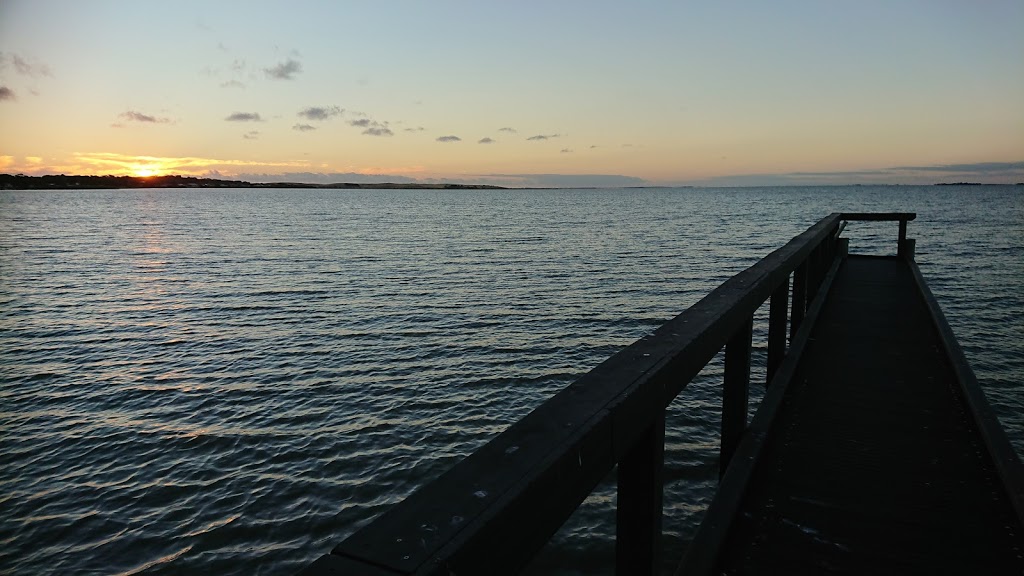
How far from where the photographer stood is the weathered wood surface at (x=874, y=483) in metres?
2.95

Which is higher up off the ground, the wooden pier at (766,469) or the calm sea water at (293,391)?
the wooden pier at (766,469)

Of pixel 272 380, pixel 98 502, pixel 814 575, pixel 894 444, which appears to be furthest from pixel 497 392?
pixel 814 575

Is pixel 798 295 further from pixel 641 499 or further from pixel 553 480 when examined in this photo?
pixel 553 480

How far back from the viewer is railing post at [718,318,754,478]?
3.65 m

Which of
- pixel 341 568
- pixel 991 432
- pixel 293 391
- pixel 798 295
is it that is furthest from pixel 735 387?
pixel 293 391

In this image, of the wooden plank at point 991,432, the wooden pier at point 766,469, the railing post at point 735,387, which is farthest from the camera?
the railing post at point 735,387

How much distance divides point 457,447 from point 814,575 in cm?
600

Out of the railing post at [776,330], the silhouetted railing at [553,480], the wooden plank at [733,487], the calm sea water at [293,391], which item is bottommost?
the calm sea water at [293,391]

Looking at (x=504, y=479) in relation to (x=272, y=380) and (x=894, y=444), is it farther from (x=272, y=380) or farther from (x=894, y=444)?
(x=272, y=380)

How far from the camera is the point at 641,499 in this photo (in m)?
2.07

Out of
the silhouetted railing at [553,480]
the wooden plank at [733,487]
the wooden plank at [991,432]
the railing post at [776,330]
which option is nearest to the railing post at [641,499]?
the silhouetted railing at [553,480]

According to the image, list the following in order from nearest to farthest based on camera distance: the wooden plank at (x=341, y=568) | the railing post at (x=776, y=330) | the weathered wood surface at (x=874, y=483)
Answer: the wooden plank at (x=341, y=568) → the weathered wood surface at (x=874, y=483) → the railing post at (x=776, y=330)

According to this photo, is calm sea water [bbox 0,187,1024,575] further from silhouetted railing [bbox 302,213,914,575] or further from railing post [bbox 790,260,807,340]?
silhouetted railing [bbox 302,213,914,575]

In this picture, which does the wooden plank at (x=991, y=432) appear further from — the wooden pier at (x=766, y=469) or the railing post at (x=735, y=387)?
the railing post at (x=735, y=387)
